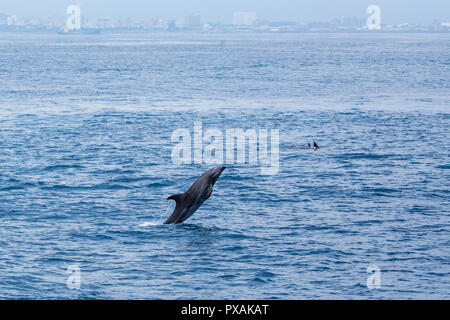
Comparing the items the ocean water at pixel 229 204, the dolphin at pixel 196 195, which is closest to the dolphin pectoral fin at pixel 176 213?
the dolphin at pixel 196 195

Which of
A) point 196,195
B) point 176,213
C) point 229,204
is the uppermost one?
point 196,195

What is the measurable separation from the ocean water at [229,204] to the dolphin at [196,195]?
0.97m

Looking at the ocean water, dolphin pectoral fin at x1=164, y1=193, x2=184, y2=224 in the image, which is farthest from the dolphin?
the ocean water

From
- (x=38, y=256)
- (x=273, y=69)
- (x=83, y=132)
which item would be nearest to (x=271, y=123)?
(x=83, y=132)

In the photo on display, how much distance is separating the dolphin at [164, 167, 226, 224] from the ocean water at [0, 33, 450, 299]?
0.97 m

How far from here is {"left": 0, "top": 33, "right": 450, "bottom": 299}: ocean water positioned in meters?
27.3

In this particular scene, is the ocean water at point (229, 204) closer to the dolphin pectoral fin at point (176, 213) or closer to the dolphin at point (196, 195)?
the dolphin pectoral fin at point (176, 213)

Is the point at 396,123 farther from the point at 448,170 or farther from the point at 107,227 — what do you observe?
the point at 107,227

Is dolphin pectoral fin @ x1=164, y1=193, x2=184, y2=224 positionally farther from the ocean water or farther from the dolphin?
the ocean water

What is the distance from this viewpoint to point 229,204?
39781 millimetres

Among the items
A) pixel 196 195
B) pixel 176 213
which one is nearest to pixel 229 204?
pixel 176 213

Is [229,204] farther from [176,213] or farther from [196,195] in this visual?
[196,195]

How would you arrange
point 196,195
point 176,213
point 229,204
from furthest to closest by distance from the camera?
point 229,204, point 176,213, point 196,195

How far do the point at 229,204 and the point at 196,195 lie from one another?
333 inches
